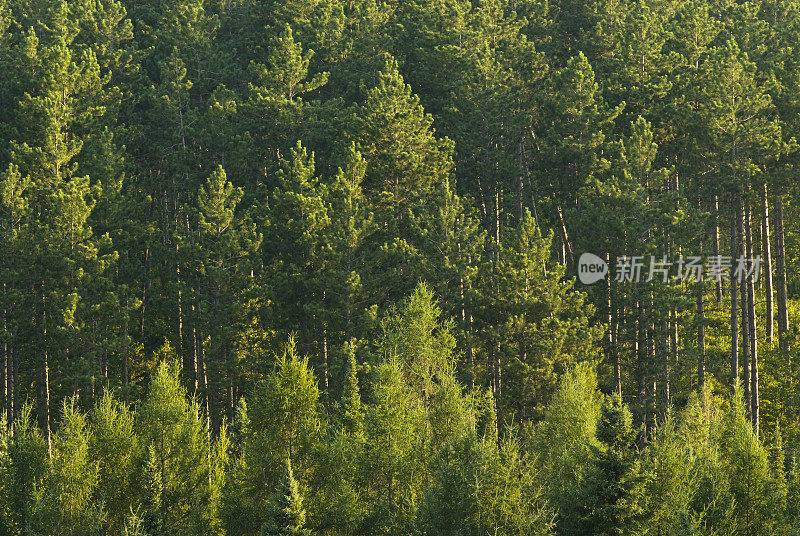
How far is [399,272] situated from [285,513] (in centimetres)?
2189

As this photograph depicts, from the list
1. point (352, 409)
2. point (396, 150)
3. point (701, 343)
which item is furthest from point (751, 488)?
point (396, 150)

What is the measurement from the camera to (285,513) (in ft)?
102

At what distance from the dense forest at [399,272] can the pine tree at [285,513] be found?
10 centimetres

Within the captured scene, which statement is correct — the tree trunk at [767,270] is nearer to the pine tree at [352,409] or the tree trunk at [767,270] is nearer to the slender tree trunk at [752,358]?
the slender tree trunk at [752,358]

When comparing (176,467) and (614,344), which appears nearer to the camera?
(176,467)

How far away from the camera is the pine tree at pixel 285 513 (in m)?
31.3

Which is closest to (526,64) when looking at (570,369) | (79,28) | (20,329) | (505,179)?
(505,179)

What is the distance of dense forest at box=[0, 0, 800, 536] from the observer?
35031 millimetres

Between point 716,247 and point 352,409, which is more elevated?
point 716,247

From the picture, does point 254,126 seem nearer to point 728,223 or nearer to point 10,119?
point 10,119

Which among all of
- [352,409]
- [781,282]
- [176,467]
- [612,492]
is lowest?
[176,467]

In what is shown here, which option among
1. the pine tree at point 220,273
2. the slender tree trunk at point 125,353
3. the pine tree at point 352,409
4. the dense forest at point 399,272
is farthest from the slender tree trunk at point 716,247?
the slender tree trunk at point 125,353

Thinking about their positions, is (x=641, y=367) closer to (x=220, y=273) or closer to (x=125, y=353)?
(x=220, y=273)

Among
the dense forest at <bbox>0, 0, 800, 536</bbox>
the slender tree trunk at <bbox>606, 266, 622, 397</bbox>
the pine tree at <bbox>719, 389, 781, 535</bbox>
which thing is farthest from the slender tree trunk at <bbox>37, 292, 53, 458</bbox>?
the pine tree at <bbox>719, 389, 781, 535</bbox>
